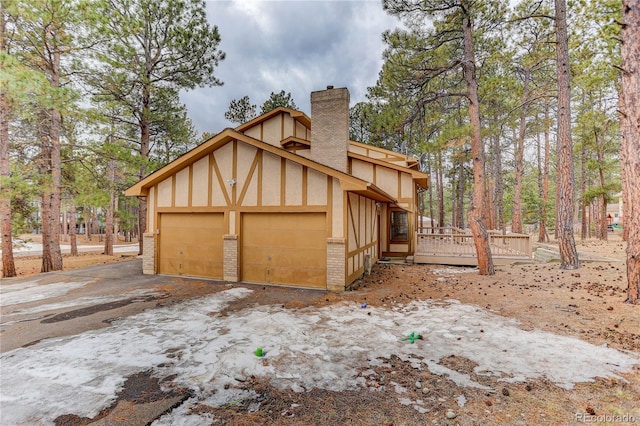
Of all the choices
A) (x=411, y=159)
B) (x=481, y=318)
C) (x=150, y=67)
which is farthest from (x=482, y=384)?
(x=150, y=67)

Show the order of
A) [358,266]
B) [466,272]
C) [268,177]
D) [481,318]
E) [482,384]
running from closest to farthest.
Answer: [482,384]
[481,318]
[268,177]
[358,266]
[466,272]

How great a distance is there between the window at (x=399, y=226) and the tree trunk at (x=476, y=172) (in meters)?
3.76

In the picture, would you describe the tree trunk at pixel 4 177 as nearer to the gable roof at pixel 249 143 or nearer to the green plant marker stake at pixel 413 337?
the gable roof at pixel 249 143

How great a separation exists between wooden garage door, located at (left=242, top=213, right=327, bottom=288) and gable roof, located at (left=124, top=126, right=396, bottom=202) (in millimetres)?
1384

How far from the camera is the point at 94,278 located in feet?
30.2

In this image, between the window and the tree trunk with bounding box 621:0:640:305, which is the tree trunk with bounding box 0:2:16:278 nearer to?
the window

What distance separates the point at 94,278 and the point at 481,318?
11523 mm

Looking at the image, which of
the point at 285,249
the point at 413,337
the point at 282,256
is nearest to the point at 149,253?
the point at 282,256

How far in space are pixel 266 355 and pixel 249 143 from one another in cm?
620

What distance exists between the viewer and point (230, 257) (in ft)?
28.6

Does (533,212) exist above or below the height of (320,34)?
below

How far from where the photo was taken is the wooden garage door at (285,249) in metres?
7.99

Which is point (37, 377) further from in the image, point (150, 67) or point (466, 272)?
point (150, 67)

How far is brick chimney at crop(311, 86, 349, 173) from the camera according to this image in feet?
30.8
